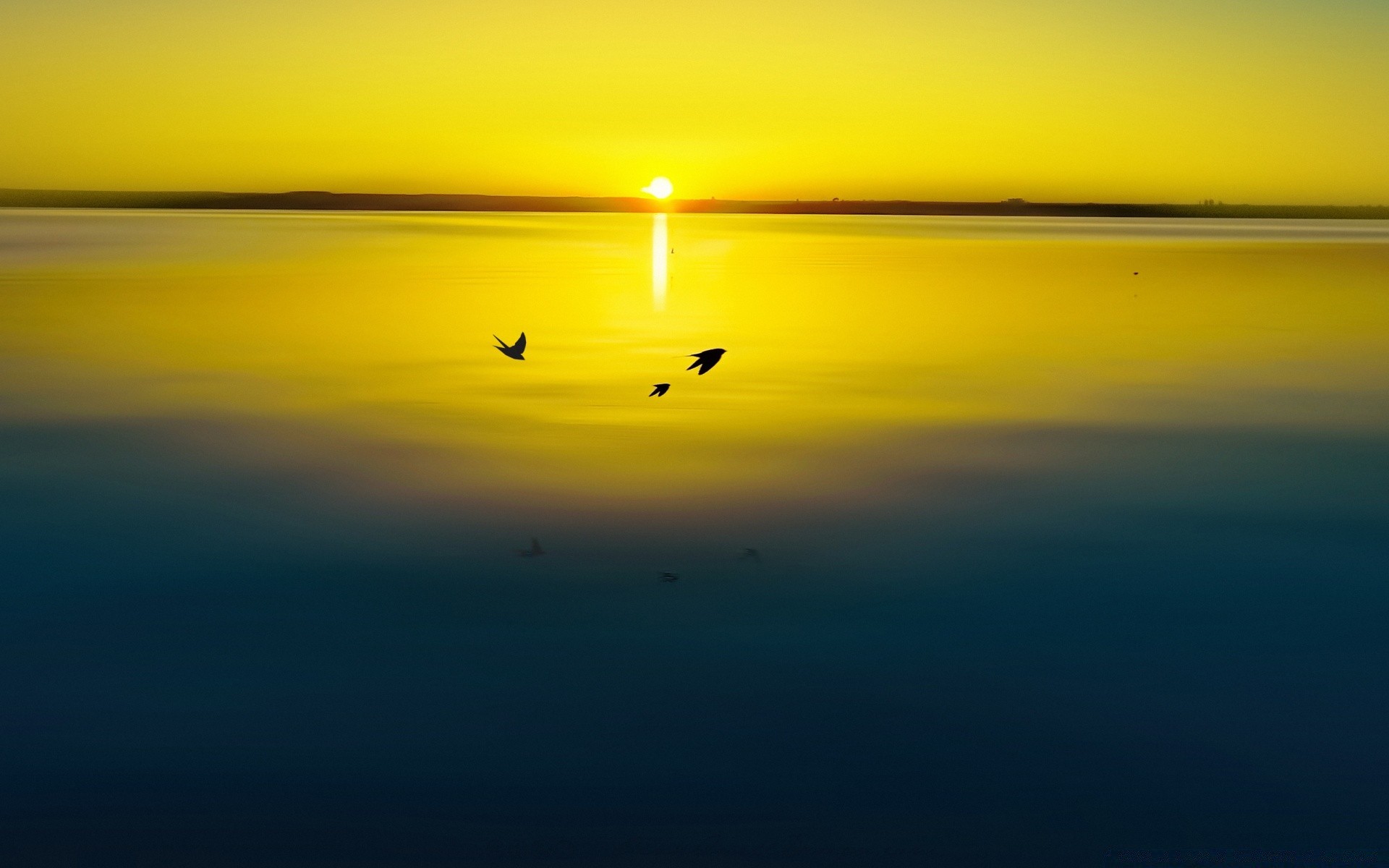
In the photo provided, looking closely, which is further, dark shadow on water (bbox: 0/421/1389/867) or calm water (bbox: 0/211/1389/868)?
calm water (bbox: 0/211/1389/868)

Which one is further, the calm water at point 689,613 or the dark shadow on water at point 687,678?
the calm water at point 689,613

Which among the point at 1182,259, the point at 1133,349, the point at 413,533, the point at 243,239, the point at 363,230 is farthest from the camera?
the point at 363,230

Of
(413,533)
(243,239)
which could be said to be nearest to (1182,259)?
(243,239)

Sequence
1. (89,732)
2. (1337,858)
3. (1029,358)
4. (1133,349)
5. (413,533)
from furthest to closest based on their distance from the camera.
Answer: (1133,349)
(1029,358)
(413,533)
(89,732)
(1337,858)

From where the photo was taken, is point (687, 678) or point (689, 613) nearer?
→ point (687, 678)

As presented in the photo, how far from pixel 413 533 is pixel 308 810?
5.30 metres

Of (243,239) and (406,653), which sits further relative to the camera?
(243,239)

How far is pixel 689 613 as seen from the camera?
9.83 meters

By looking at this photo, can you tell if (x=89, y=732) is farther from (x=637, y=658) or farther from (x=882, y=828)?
(x=882, y=828)

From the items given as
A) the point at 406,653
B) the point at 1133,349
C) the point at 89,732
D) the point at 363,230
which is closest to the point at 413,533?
the point at 406,653

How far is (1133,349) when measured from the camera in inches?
1065

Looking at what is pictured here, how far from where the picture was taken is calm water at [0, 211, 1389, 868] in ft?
22.2

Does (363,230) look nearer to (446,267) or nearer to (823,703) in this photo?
(446,267)

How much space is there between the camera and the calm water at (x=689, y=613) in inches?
266
